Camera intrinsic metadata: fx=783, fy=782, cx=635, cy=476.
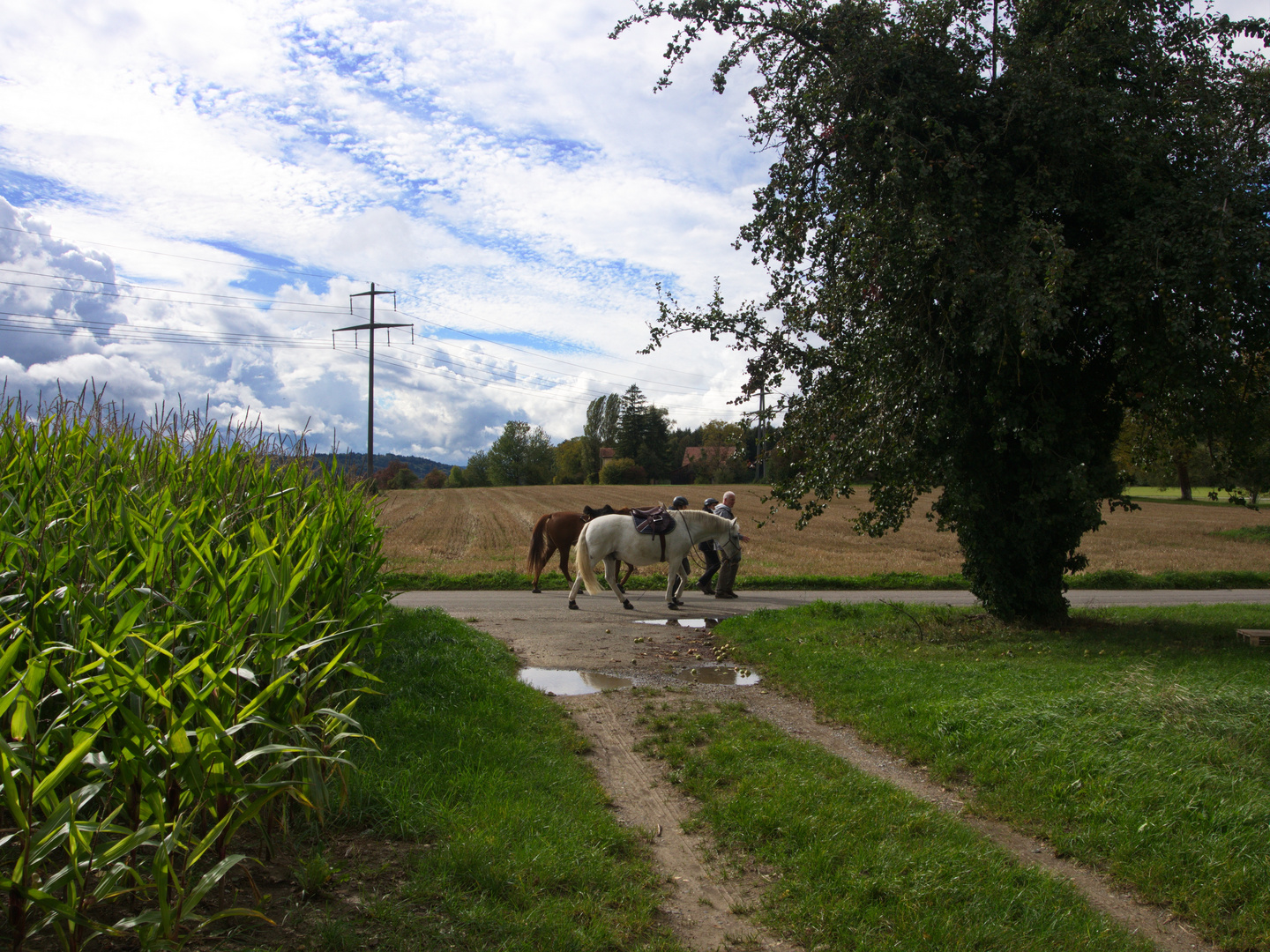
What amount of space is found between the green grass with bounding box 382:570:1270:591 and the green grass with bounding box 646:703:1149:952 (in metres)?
11.1

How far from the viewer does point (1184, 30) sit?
9.02m

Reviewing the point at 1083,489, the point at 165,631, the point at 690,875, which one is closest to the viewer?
the point at 165,631

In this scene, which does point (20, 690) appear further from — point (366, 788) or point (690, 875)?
point (690, 875)

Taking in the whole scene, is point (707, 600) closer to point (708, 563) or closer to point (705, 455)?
point (708, 563)

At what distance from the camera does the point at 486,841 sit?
3.62 meters

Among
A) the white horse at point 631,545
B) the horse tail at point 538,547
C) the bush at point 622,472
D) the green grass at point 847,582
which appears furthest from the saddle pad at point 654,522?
the bush at point 622,472

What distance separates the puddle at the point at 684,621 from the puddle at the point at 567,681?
3.17m

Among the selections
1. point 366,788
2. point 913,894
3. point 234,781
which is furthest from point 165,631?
point 913,894

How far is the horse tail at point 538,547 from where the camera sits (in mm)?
14547

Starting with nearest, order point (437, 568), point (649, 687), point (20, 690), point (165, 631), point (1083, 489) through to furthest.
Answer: point (20, 690)
point (165, 631)
point (649, 687)
point (1083, 489)
point (437, 568)

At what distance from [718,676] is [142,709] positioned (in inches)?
237

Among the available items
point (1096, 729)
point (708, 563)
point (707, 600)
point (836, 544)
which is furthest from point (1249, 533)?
point (1096, 729)

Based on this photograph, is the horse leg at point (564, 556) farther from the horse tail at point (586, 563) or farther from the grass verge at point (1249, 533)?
the grass verge at point (1249, 533)

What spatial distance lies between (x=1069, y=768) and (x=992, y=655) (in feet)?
12.6
